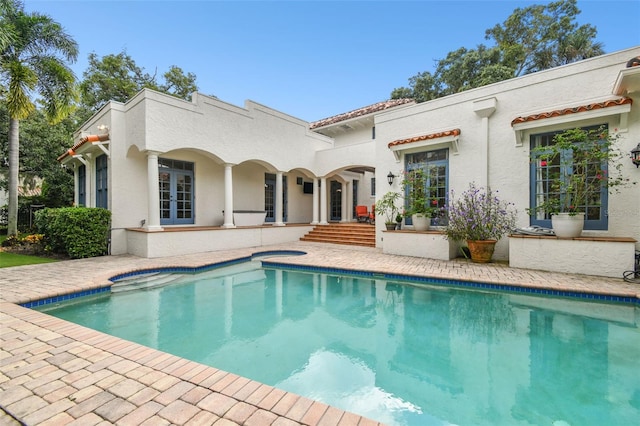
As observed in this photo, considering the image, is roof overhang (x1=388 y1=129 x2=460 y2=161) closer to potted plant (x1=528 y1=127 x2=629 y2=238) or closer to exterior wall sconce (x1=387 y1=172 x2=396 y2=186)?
exterior wall sconce (x1=387 y1=172 x2=396 y2=186)

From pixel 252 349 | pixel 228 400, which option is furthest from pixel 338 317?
pixel 228 400

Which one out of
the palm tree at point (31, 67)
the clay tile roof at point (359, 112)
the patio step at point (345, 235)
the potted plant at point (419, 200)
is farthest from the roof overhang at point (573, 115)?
the palm tree at point (31, 67)

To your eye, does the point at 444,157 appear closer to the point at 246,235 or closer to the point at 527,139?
the point at 527,139

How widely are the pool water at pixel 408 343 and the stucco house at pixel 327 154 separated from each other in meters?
3.30

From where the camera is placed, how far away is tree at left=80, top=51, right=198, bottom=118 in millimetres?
20625

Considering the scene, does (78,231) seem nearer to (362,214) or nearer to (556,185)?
(362,214)

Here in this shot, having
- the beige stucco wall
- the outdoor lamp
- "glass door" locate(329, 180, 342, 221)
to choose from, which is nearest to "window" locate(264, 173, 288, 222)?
"glass door" locate(329, 180, 342, 221)

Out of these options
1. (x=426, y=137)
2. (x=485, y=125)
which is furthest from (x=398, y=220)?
(x=485, y=125)

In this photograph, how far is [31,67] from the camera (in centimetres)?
1133

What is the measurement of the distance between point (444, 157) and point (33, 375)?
10.6 meters

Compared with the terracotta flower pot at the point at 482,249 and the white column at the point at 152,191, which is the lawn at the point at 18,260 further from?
the terracotta flower pot at the point at 482,249

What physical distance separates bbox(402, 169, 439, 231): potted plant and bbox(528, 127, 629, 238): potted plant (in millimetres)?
3002

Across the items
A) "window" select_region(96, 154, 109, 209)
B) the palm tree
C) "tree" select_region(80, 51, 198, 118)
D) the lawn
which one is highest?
"tree" select_region(80, 51, 198, 118)

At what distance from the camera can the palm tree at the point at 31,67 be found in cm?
1049
